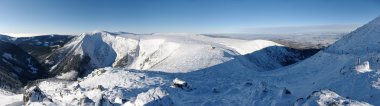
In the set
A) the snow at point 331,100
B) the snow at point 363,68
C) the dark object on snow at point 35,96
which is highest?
the snow at point 363,68

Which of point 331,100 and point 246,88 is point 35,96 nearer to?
point 246,88

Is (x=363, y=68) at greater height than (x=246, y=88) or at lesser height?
greater

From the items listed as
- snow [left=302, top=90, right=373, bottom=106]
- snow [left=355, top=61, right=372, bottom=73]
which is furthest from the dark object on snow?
snow [left=355, top=61, right=372, bottom=73]

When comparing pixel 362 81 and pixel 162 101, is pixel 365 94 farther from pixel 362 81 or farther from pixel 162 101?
pixel 162 101

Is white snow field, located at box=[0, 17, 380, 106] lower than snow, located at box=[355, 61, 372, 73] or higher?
lower

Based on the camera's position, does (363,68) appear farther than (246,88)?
Yes

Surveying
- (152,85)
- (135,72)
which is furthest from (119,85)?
(135,72)

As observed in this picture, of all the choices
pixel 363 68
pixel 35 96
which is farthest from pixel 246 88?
pixel 35 96

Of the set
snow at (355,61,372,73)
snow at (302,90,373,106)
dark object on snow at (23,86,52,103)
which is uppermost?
snow at (355,61,372,73)

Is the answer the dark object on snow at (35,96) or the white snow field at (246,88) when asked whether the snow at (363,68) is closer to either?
the white snow field at (246,88)

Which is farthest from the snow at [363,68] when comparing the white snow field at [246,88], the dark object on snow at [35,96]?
the dark object on snow at [35,96]

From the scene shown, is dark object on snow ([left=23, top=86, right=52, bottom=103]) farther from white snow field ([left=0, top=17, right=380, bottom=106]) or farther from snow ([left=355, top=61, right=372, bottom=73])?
snow ([left=355, top=61, right=372, bottom=73])

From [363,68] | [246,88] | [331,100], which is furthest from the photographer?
[363,68]

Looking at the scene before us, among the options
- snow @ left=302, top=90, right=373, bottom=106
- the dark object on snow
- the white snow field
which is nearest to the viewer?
snow @ left=302, top=90, right=373, bottom=106
